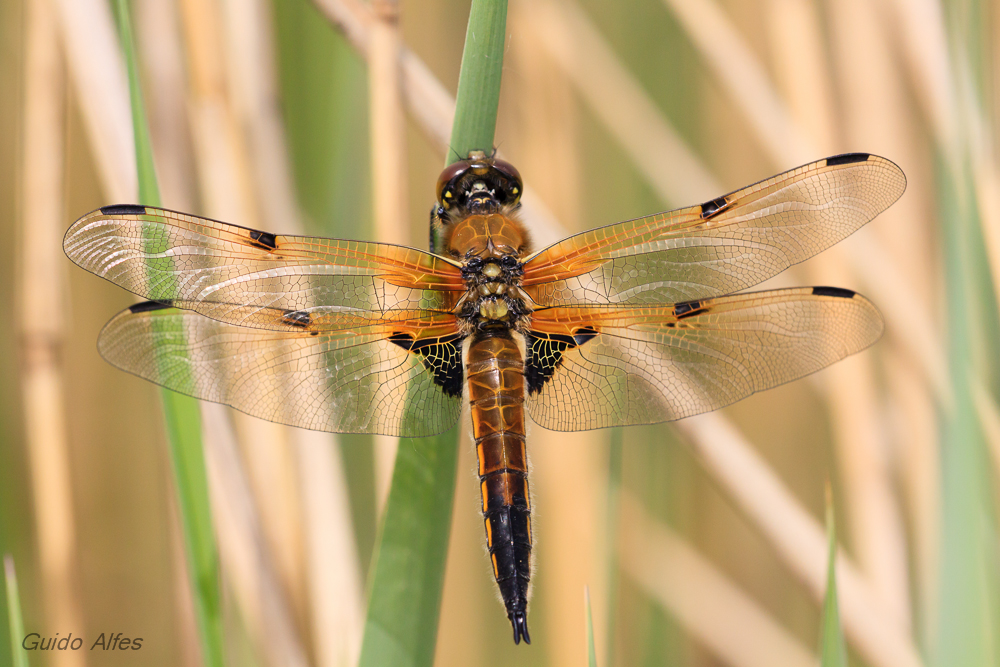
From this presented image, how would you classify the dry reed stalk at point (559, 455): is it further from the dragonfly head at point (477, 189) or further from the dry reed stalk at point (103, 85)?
the dry reed stalk at point (103, 85)

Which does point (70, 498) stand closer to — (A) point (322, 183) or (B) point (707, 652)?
(A) point (322, 183)

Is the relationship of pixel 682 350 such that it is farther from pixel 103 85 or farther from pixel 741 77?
pixel 103 85

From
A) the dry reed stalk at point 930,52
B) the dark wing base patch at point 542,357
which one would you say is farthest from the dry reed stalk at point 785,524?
the dry reed stalk at point 930,52

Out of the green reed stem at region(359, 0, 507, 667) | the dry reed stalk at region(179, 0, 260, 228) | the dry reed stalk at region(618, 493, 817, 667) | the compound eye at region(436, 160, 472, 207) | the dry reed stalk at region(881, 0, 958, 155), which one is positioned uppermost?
the dry reed stalk at region(881, 0, 958, 155)

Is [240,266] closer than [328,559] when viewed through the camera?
Yes

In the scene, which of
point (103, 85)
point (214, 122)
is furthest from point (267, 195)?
point (103, 85)

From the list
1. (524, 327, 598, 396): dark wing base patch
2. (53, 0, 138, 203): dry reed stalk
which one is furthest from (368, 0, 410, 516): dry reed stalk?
(53, 0, 138, 203): dry reed stalk

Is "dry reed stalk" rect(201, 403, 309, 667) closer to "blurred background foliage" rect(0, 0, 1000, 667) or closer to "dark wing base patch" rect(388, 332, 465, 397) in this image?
"blurred background foliage" rect(0, 0, 1000, 667)

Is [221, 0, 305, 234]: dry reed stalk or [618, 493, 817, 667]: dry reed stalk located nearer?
[221, 0, 305, 234]: dry reed stalk

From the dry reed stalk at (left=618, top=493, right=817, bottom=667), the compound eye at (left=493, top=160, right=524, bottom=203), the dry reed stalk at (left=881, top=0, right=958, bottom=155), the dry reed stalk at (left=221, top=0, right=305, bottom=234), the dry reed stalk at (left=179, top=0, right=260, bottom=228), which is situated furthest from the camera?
the dry reed stalk at (left=618, top=493, right=817, bottom=667)
